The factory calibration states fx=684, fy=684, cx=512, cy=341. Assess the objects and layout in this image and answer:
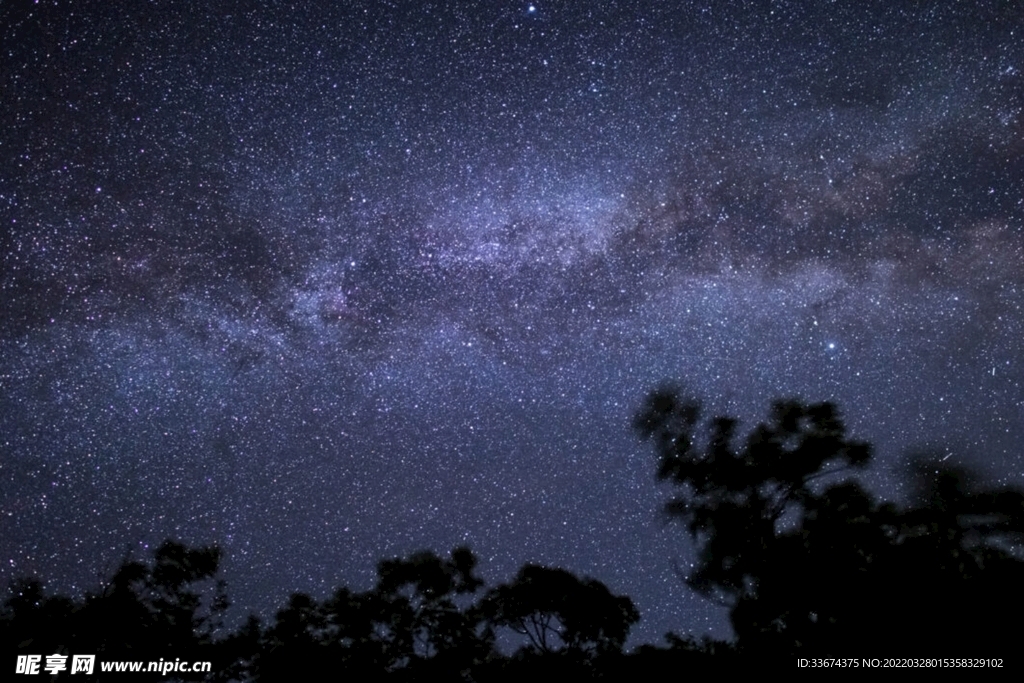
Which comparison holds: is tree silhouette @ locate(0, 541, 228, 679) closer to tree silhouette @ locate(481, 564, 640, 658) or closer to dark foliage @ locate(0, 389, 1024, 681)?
dark foliage @ locate(0, 389, 1024, 681)

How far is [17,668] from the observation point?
1438 centimetres

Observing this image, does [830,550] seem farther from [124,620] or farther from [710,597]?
[124,620]

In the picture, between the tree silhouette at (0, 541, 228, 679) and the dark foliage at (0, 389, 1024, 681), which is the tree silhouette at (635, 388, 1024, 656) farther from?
the tree silhouette at (0, 541, 228, 679)

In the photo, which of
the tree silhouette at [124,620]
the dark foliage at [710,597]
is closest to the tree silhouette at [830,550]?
the dark foliage at [710,597]

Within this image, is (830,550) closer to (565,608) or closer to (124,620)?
(565,608)

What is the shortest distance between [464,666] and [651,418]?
9.26 meters

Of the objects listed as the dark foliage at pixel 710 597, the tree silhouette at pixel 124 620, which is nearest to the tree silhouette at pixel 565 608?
the dark foliage at pixel 710 597

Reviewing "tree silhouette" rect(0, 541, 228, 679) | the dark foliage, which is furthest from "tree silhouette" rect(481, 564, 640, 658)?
"tree silhouette" rect(0, 541, 228, 679)

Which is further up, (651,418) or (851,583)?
(651,418)

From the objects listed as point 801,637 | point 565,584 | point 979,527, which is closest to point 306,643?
point 565,584

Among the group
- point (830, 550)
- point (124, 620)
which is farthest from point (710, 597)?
point (124, 620)

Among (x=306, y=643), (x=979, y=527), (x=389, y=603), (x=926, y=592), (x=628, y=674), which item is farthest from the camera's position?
(x=389, y=603)

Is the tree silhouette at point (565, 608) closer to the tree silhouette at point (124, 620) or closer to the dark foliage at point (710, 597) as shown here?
the dark foliage at point (710, 597)

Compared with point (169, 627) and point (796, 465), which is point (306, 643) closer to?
point (169, 627)
